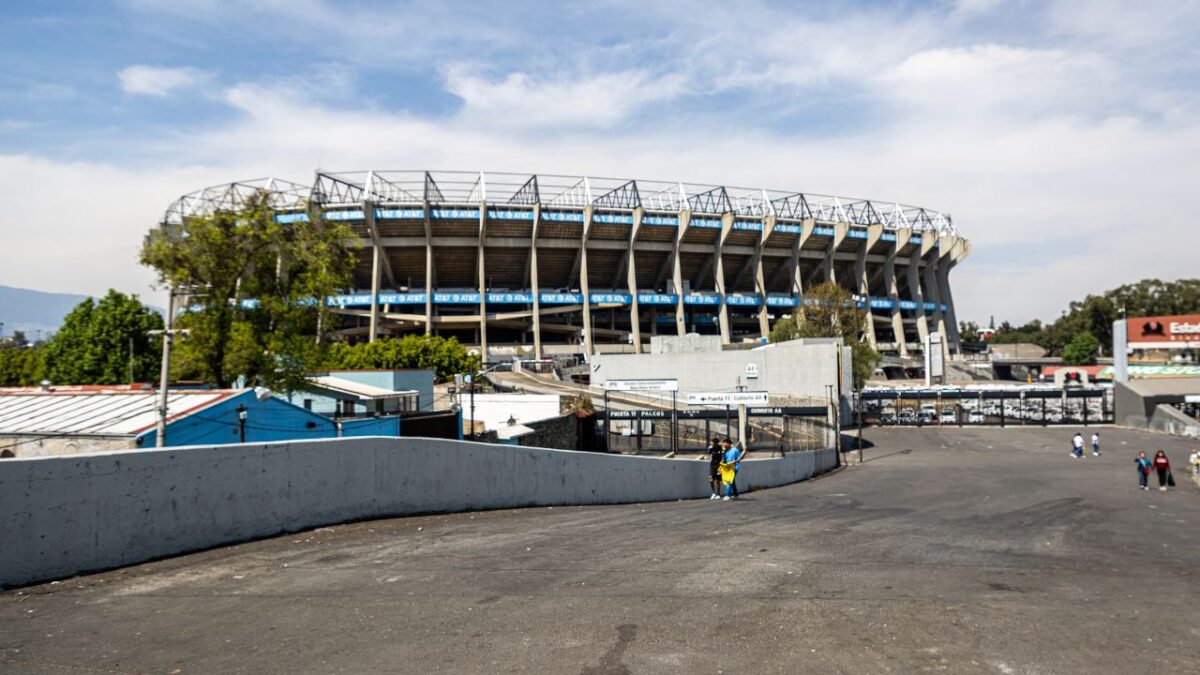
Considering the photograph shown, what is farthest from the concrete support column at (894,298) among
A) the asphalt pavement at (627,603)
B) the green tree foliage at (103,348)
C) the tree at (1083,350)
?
the asphalt pavement at (627,603)

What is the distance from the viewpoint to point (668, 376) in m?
58.6

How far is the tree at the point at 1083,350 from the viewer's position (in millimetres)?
120688

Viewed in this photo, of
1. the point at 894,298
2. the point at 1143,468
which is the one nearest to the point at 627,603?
the point at 1143,468

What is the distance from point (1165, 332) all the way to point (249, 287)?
214 feet

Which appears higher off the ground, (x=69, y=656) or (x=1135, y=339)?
(x=1135, y=339)

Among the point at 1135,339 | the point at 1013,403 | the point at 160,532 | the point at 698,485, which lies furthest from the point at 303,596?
the point at 1135,339

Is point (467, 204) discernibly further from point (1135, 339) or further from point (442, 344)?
point (1135, 339)

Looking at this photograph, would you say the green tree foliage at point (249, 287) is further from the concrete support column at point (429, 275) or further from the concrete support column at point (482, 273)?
the concrete support column at point (429, 275)

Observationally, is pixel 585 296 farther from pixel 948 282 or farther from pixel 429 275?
pixel 948 282

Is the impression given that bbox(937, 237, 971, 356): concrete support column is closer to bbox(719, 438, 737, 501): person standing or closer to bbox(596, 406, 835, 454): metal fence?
bbox(596, 406, 835, 454): metal fence

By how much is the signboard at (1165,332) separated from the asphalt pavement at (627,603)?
56452mm

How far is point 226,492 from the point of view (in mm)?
10328

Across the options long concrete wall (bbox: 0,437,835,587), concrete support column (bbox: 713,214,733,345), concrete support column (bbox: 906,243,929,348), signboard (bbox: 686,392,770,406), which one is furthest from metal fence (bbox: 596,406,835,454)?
concrete support column (bbox: 906,243,929,348)

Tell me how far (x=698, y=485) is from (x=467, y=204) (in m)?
65.8
